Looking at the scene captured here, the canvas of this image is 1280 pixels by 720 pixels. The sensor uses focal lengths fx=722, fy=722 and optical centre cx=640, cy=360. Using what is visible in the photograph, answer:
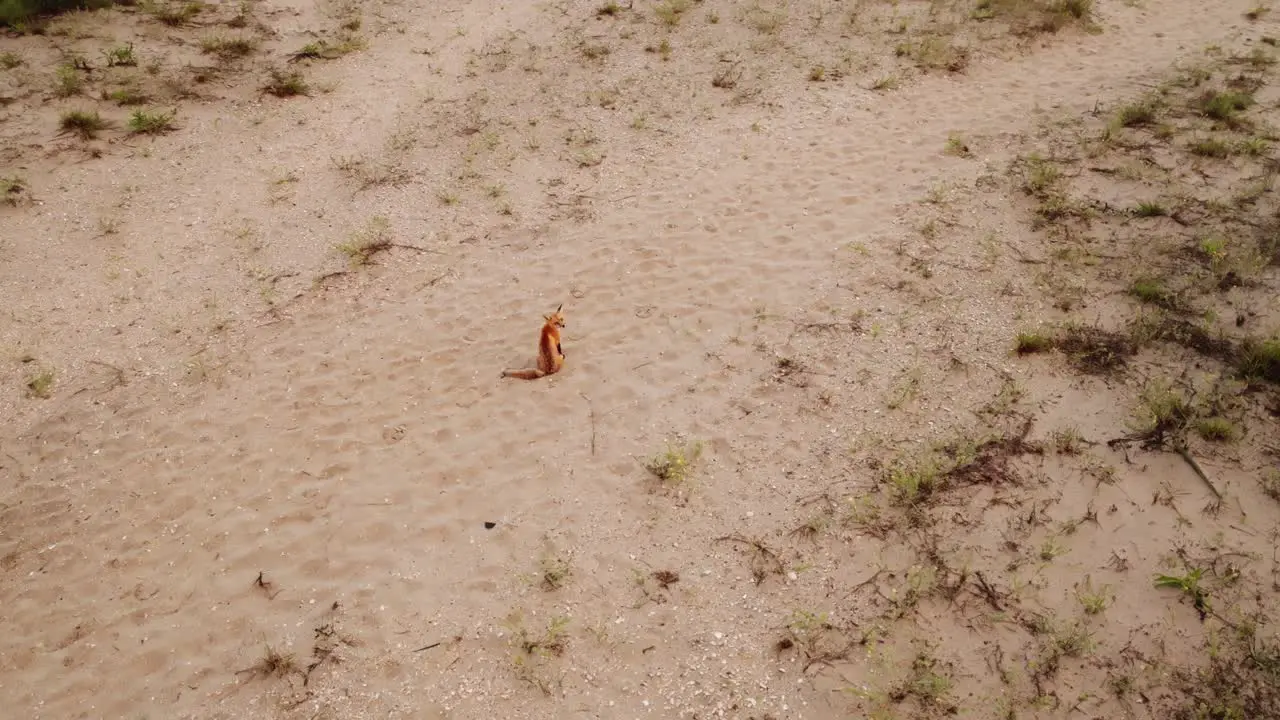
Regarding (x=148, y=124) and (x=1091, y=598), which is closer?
(x=1091, y=598)

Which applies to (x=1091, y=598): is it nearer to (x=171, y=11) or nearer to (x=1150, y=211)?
(x=1150, y=211)

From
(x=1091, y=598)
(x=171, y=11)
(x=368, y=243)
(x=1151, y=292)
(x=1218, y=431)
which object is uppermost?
(x=171, y=11)

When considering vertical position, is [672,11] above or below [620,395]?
above

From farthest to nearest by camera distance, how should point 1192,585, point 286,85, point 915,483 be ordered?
1. point 286,85
2. point 915,483
3. point 1192,585

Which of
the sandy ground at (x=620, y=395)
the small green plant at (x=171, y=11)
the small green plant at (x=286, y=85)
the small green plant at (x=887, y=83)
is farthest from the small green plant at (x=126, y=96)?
the small green plant at (x=887, y=83)

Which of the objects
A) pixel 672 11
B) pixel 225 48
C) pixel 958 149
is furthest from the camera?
pixel 672 11

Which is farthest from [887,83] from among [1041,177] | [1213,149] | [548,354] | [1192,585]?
[1192,585]

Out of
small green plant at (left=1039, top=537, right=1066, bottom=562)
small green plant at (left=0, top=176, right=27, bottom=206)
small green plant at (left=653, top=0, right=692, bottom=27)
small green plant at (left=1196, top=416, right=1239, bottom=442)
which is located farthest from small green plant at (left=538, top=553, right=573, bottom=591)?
small green plant at (left=653, top=0, right=692, bottom=27)
